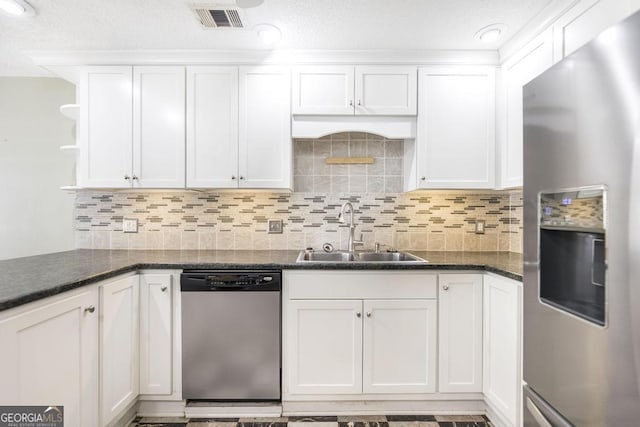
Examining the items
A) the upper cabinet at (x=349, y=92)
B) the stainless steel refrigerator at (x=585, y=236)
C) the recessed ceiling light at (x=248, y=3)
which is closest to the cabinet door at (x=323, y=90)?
the upper cabinet at (x=349, y=92)

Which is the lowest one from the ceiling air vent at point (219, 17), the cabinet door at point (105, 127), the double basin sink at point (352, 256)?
the double basin sink at point (352, 256)

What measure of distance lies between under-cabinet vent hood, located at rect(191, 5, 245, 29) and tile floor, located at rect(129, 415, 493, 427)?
2209 millimetres

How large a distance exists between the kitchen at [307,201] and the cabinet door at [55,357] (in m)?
0.02

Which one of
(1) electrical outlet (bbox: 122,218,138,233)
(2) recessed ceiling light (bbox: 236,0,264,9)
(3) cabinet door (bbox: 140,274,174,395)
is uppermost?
(2) recessed ceiling light (bbox: 236,0,264,9)

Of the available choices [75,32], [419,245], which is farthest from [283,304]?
[75,32]

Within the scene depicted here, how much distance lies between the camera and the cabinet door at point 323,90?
221 cm

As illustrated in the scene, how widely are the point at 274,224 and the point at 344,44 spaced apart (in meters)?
1.30

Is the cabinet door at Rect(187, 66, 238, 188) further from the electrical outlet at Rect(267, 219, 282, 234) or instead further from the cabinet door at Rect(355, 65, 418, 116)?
the cabinet door at Rect(355, 65, 418, 116)

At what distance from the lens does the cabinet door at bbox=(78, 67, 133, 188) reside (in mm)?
2223

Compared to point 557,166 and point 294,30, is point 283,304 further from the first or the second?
point 294,30

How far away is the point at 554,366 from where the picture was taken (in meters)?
1.10

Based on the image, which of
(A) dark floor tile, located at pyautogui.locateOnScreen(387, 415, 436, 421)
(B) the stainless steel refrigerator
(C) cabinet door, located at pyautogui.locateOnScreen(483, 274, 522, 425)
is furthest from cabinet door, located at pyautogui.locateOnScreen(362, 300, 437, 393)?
(B) the stainless steel refrigerator

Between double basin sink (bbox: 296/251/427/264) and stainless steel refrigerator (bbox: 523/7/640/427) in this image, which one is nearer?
stainless steel refrigerator (bbox: 523/7/640/427)

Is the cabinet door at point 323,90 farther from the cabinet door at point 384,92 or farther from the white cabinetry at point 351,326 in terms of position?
the white cabinetry at point 351,326
